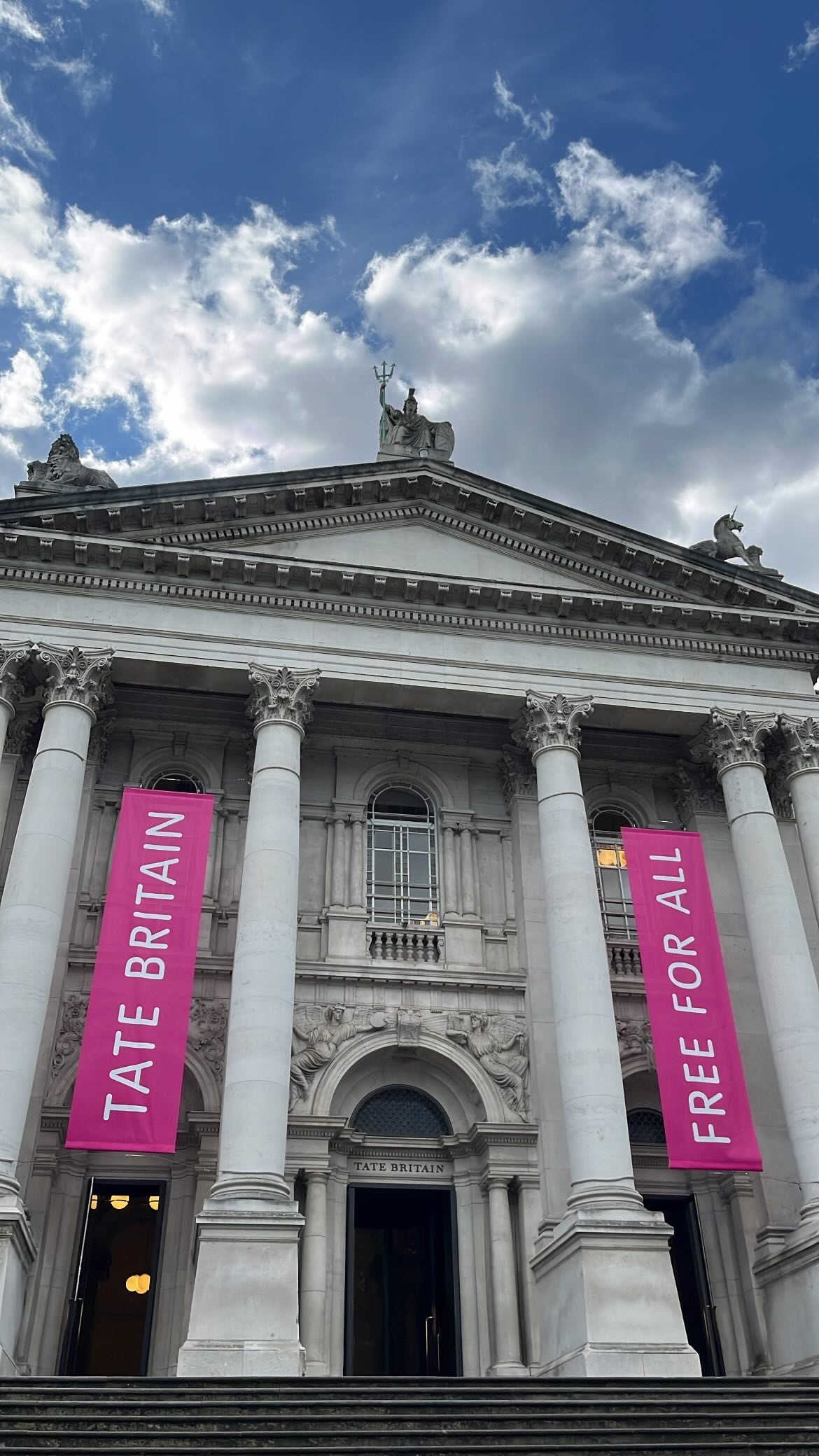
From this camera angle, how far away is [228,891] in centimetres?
2023

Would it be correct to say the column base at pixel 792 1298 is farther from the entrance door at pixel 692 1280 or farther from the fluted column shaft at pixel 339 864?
the fluted column shaft at pixel 339 864

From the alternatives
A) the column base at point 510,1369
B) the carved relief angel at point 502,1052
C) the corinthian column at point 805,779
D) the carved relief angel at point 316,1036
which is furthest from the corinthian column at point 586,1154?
the corinthian column at point 805,779

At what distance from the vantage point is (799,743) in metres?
20.7

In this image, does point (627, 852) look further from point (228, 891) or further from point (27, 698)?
point (27, 698)

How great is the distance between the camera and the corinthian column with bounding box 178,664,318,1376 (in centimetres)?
1370

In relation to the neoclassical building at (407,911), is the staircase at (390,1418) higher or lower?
lower

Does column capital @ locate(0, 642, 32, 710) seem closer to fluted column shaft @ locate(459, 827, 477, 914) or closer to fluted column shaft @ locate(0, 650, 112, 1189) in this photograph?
fluted column shaft @ locate(0, 650, 112, 1189)

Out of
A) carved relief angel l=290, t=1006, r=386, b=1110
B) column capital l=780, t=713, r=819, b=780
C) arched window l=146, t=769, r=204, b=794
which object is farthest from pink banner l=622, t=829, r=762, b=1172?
arched window l=146, t=769, r=204, b=794

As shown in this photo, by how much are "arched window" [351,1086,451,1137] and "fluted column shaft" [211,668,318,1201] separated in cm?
273

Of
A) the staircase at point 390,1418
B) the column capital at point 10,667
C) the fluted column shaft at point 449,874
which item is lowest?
the staircase at point 390,1418

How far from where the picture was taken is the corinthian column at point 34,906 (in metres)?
14.3

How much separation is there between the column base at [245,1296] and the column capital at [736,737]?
34.3ft

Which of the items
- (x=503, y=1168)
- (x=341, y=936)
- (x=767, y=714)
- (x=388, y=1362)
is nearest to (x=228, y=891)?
(x=341, y=936)

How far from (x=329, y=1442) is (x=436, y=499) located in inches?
594
